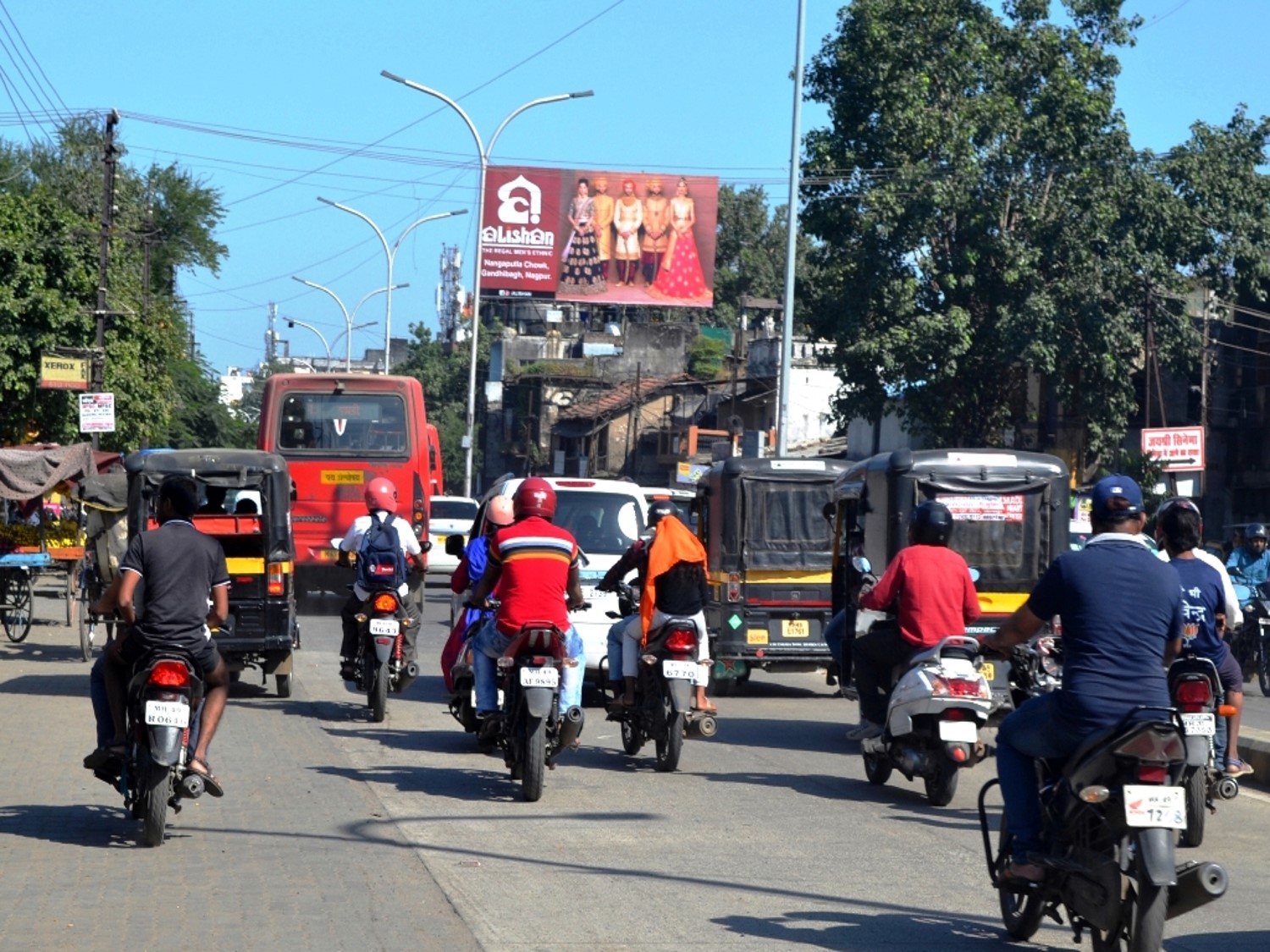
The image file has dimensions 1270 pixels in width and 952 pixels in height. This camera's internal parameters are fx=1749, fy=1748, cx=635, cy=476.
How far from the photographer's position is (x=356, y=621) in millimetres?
13773

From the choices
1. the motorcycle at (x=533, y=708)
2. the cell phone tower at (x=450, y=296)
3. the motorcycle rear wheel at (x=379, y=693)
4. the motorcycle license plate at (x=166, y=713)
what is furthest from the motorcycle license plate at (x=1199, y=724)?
the cell phone tower at (x=450, y=296)

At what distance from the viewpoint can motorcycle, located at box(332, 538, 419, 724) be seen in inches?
526

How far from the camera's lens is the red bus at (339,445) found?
26.1m

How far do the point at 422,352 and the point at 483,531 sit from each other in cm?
7784

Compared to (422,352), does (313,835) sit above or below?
below

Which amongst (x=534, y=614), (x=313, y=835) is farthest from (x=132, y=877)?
(x=534, y=614)

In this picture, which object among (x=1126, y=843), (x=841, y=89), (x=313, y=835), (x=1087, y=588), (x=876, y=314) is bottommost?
(x=313, y=835)

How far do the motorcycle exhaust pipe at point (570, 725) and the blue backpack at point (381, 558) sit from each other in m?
4.24

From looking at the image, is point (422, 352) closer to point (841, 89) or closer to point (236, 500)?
point (841, 89)

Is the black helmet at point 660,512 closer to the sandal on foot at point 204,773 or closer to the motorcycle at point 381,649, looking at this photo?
the motorcycle at point 381,649

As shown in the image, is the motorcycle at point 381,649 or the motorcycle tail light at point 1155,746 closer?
the motorcycle tail light at point 1155,746

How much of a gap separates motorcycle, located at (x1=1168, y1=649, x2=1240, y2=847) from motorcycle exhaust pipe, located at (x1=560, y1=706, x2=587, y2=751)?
10.6 ft

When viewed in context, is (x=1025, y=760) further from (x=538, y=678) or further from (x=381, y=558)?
(x=381, y=558)

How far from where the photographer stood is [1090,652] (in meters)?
5.90
